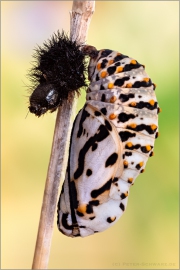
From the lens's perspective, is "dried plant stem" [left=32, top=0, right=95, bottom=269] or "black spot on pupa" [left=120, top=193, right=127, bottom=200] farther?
"black spot on pupa" [left=120, top=193, right=127, bottom=200]

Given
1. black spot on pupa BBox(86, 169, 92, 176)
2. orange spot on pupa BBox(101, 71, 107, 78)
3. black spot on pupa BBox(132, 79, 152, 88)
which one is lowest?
black spot on pupa BBox(86, 169, 92, 176)

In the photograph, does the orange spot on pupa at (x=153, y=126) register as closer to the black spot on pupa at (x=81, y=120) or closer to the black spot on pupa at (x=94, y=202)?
the black spot on pupa at (x=81, y=120)

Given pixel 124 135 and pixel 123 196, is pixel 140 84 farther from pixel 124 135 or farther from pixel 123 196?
pixel 123 196

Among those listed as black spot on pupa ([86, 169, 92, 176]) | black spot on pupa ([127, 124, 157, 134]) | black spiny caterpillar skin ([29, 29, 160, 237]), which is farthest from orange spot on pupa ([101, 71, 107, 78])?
black spot on pupa ([86, 169, 92, 176])

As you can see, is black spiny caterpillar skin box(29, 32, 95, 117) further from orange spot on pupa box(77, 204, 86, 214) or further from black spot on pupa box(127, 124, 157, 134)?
orange spot on pupa box(77, 204, 86, 214)

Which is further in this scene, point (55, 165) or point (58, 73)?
point (58, 73)

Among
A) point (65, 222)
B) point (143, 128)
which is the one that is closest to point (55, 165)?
point (65, 222)
